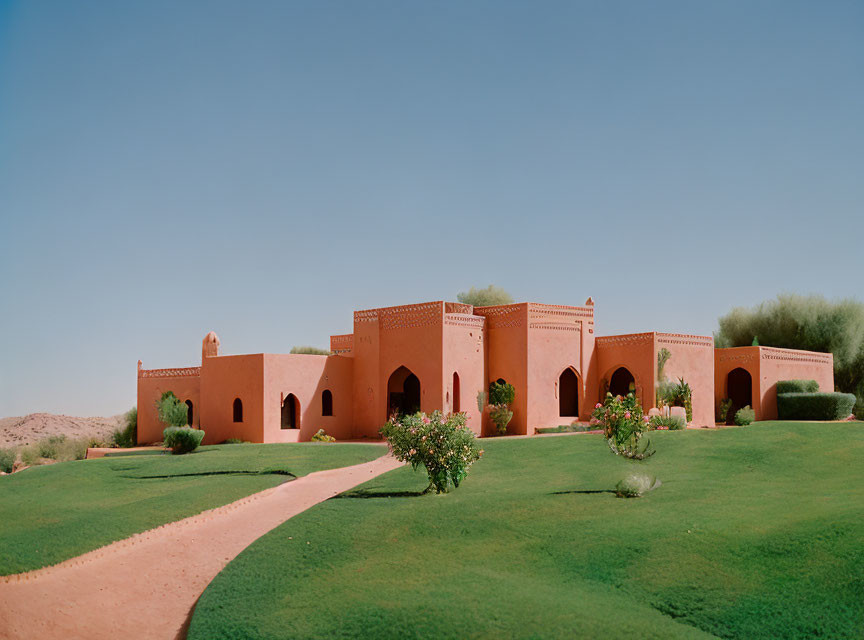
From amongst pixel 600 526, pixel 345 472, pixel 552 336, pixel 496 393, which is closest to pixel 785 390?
pixel 552 336

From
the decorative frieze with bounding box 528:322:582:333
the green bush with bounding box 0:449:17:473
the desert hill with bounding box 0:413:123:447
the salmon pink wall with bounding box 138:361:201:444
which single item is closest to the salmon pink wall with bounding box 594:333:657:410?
the decorative frieze with bounding box 528:322:582:333

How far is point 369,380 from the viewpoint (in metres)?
30.0

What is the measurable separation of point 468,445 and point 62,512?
952 centimetres

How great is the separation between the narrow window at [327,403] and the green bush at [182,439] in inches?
206

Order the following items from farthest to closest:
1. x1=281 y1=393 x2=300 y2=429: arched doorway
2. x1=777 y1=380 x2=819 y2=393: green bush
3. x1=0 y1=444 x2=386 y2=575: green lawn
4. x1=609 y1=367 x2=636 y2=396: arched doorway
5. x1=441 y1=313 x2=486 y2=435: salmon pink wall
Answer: x1=777 y1=380 x2=819 y2=393: green bush, x1=609 y1=367 x2=636 y2=396: arched doorway, x1=281 y1=393 x2=300 y2=429: arched doorway, x1=441 y1=313 x2=486 y2=435: salmon pink wall, x1=0 y1=444 x2=386 y2=575: green lawn

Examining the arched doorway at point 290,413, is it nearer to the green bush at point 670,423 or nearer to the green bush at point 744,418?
the green bush at point 670,423

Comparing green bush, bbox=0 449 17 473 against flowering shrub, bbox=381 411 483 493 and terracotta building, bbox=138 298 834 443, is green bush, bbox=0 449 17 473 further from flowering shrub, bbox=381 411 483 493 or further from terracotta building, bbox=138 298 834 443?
flowering shrub, bbox=381 411 483 493

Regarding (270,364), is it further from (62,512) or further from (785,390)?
(785,390)

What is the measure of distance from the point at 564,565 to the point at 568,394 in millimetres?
20860

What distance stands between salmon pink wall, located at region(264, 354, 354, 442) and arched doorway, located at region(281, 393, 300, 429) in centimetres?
50

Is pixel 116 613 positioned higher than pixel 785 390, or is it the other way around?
pixel 785 390

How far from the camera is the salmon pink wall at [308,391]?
95.2 feet

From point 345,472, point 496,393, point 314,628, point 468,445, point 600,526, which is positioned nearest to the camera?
point 314,628

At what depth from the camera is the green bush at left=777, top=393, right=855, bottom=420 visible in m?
31.1
